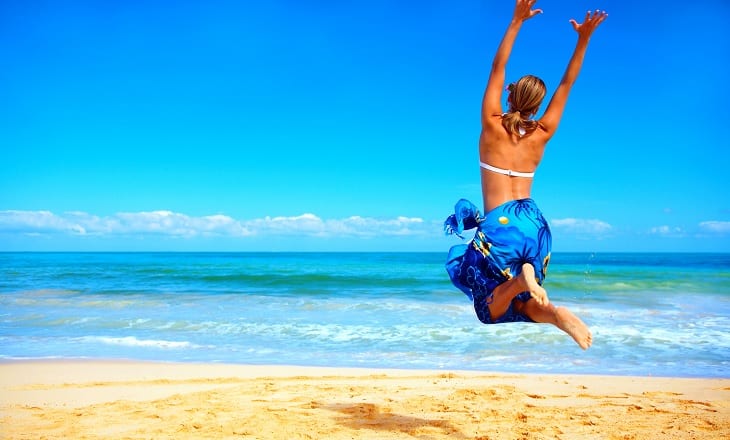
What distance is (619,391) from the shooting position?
614 cm

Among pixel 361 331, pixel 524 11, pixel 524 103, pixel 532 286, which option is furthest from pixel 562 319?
pixel 361 331

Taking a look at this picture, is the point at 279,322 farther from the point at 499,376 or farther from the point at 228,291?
the point at 228,291

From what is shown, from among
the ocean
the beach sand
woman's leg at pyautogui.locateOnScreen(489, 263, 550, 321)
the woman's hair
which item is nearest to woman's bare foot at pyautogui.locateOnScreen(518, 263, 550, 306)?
woman's leg at pyautogui.locateOnScreen(489, 263, 550, 321)

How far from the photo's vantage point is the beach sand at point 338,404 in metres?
4.69

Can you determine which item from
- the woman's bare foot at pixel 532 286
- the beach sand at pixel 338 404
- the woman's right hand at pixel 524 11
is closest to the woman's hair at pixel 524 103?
the woman's right hand at pixel 524 11

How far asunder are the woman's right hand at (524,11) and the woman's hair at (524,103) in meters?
0.37

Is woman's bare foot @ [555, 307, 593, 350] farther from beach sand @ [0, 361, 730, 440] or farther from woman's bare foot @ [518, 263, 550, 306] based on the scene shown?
beach sand @ [0, 361, 730, 440]

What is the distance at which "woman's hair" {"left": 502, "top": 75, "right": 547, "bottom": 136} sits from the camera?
3.41 metres

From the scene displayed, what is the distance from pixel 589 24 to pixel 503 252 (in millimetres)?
1562

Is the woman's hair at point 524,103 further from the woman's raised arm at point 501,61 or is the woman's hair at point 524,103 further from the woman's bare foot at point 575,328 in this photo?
the woman's bare foot at point 575,328

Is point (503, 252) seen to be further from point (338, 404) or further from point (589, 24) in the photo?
point (338, 404)

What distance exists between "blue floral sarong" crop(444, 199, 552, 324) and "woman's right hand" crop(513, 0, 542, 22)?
1.11m

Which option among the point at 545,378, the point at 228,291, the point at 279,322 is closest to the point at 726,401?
the point at 545,378

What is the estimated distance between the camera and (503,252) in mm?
3391
